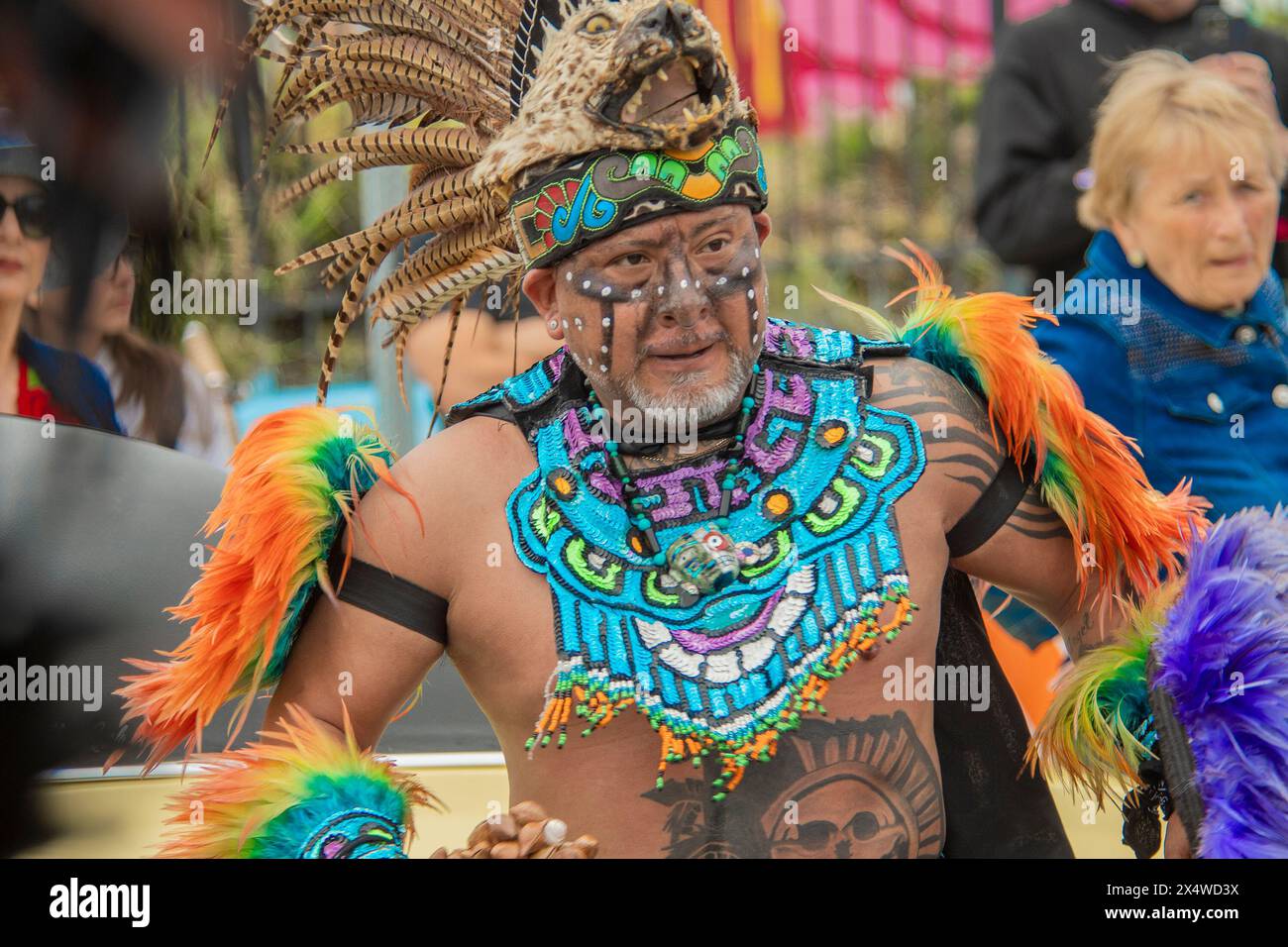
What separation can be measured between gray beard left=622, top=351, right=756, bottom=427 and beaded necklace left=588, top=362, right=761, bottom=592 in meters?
0.03

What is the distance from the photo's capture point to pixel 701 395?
2.09 m

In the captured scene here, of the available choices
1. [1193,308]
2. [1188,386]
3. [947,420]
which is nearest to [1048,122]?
[1193,308]

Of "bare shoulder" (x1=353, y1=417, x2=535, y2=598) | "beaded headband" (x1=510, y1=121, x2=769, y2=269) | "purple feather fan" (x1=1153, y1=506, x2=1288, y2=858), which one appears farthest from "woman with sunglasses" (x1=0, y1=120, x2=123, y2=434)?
"purple feather fan" (x1=1153, y1=506, x2=1288, y2=858)

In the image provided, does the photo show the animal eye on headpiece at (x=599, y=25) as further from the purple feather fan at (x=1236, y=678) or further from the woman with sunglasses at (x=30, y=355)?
the woman with sunglasses at (x=30, y=355)

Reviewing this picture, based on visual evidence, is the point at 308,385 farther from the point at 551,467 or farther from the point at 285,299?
the point at 551,467

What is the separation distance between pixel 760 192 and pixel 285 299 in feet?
18.0

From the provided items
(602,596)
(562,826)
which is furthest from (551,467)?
(562,826)

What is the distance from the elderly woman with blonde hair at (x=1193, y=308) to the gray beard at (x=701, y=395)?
130cm

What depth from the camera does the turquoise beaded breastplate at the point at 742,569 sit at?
2.03 metres

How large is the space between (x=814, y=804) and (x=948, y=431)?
55 cm

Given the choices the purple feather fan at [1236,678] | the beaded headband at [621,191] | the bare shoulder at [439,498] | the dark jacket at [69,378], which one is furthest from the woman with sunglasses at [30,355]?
the purple feather fan at [1236,678]

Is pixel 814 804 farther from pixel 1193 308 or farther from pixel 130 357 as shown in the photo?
pixel 130 357

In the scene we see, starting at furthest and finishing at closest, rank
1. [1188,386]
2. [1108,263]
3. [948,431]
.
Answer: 1. [1108,263]
2. [1188,386]
3. [948,431]
